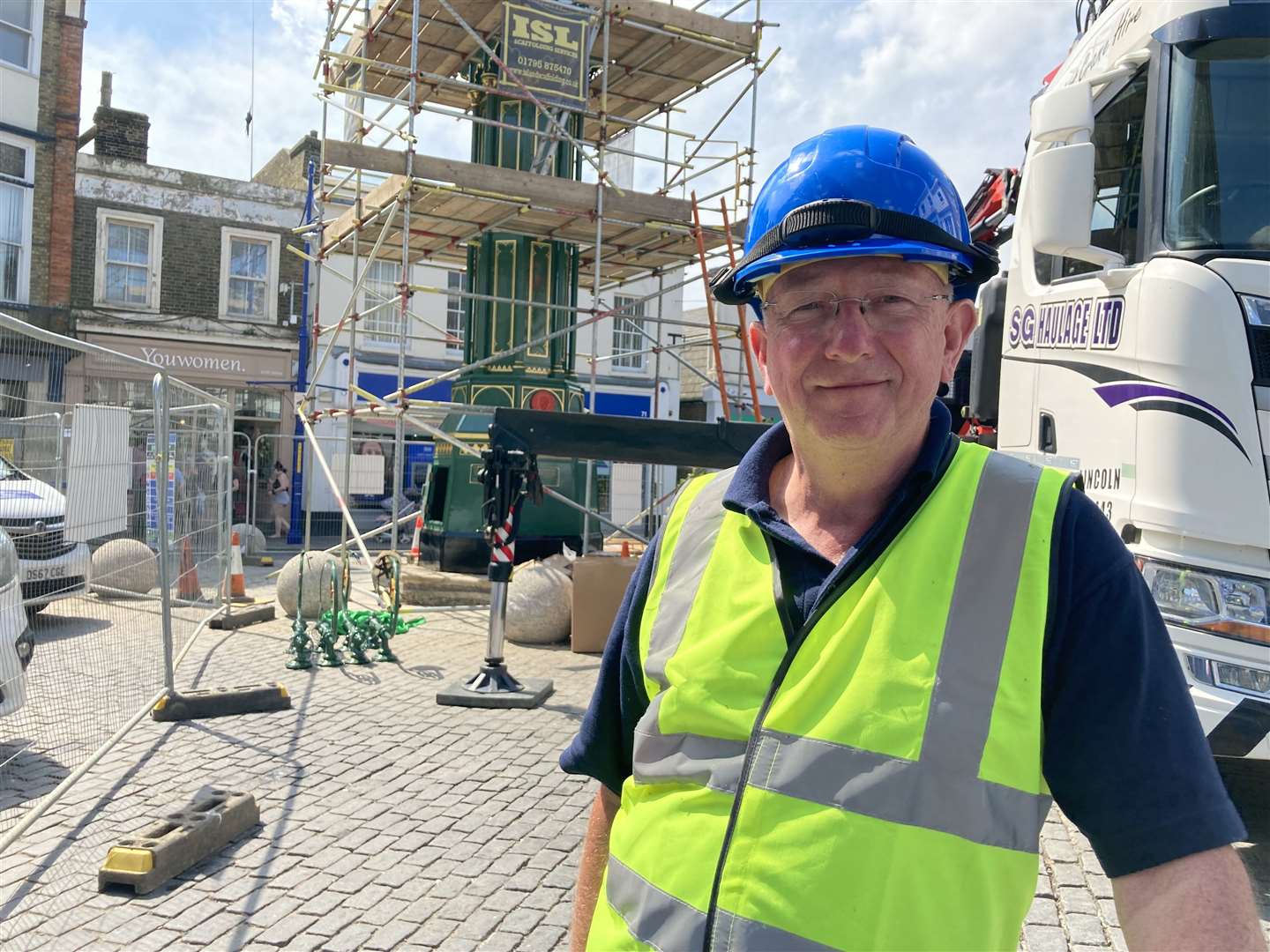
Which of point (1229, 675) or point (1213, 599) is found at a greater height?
point (1213, 599)

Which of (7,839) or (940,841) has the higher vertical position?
(940,841)

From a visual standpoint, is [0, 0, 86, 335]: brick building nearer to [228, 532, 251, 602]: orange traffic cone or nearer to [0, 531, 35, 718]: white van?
[228, 532, 251, 602]: orange traffic cone

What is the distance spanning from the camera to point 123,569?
5.75 metres

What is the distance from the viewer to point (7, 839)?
410 centimetres

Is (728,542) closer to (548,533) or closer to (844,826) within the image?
(844,826)

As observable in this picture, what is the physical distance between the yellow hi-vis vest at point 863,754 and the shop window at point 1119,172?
3.66 m

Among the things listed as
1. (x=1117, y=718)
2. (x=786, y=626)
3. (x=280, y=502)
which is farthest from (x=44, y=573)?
(x=280, y=502)

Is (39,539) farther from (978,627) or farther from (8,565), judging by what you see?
(978,627)

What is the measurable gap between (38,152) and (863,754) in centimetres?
2327

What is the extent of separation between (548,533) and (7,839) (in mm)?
8241

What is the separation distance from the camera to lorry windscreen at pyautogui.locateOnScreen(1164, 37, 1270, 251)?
4.14 m

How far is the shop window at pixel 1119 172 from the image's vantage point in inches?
180

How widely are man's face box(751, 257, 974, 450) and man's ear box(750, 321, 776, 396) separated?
11 cm

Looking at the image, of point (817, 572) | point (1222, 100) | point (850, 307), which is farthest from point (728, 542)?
point (1222, 100)
